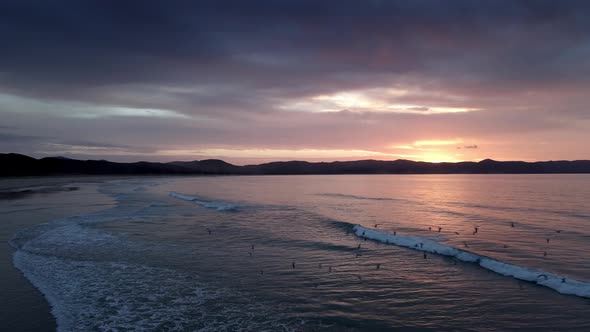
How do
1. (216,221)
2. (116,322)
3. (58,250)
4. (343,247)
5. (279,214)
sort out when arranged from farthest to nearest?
(279,214) → (216,221) → (343,247) → (58,250) → (116,322)

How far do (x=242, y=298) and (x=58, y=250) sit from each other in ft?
37.1

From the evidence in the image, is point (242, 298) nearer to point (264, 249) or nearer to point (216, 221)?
point (264, 249)

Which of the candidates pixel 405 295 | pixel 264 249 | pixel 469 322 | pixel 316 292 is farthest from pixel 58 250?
pixel 469 322

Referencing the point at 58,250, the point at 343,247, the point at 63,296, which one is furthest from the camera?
the point at 343,247

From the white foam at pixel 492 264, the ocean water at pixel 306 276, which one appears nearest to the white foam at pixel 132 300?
the ocean water at pixel 306 276

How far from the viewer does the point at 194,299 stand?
11.8 m

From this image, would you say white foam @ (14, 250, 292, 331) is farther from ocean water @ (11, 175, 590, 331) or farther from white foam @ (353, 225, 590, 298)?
white foam @ (353, 225, 590, 298)

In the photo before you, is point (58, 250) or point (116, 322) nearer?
point (116, 322)

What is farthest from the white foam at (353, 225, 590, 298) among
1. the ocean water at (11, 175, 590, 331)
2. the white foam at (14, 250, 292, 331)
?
the white foam at (14, 250, 292, 331)

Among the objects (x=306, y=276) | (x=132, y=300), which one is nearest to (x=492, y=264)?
(x=306, y=276)

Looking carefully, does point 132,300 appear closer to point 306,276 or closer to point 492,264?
point 306,276

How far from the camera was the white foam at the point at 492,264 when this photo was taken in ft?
42.5

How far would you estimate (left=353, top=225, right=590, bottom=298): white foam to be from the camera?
42.5ft

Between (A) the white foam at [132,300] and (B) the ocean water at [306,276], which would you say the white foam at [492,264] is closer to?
(B) the ocean water at [306,276]
